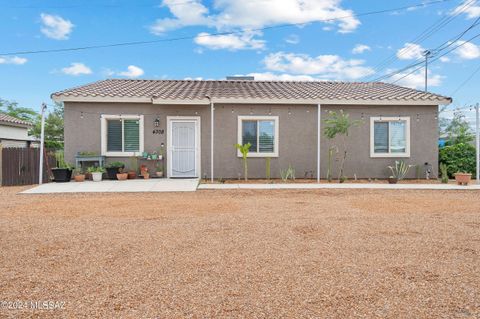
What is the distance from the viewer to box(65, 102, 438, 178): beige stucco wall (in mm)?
12961

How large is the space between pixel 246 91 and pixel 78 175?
7.23 m

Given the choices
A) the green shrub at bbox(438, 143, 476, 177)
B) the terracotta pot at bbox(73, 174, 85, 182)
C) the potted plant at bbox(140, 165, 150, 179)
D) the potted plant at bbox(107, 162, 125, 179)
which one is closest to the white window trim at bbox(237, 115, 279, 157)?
the potted plant at bbox(140, 165, 150, 179)

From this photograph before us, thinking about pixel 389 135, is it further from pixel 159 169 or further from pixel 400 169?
pixel 159 169

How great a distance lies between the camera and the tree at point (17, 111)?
121 feet

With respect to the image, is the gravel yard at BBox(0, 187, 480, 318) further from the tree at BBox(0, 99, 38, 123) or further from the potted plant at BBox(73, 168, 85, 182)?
the tree at BBox(0, 99, 38, 123)

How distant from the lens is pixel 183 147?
1344cm

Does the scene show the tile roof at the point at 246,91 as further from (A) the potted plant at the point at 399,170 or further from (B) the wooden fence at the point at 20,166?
(A) the potted plant at the point at 399,170

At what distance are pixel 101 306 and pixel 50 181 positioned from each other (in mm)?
11096

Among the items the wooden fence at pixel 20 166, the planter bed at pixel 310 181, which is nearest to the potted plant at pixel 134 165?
the planter bed at pixel 310 181

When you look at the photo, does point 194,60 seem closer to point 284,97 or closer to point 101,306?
point 284,97

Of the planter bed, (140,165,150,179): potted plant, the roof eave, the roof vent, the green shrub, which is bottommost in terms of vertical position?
the planter bed

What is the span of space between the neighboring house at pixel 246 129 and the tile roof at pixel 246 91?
Result: 0.20 ft

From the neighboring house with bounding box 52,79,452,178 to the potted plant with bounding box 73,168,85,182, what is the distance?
56cm

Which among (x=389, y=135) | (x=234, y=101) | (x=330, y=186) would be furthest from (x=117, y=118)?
(x=389, y=135)
